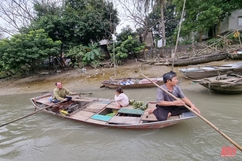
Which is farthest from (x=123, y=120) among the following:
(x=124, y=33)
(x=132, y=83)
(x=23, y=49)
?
(x=124, y=33)

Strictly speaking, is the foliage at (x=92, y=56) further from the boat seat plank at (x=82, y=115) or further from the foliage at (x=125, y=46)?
the boat seat plank at (x=82, y=115)

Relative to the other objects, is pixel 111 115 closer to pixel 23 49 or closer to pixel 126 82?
pixel 126 82

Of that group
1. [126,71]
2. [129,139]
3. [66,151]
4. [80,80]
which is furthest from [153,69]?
[66,151]

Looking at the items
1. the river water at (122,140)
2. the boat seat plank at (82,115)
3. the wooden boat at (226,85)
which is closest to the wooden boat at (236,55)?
the wooden boat at (226,85)

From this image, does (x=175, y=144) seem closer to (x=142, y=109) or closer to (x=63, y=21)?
(x=142, y=109)

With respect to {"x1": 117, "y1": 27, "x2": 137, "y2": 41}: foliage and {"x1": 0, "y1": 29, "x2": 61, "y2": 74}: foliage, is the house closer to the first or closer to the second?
{"x1": 117, "y1": 27, "x2": 137, "y2": 41}: foliage

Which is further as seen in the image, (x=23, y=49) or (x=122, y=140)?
(x=23, y=49)

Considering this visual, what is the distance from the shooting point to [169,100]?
425 cm

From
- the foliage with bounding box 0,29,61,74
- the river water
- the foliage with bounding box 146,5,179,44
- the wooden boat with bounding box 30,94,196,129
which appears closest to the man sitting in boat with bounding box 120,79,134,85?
the wooden boat with bounding box 30,94,196,129

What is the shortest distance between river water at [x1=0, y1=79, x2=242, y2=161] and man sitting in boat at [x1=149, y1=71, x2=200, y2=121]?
76cm

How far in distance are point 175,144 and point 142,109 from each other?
1542mm

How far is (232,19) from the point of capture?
1833 cm

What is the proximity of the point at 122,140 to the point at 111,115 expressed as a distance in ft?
3.69

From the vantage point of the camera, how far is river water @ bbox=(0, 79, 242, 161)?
4.01 metres
